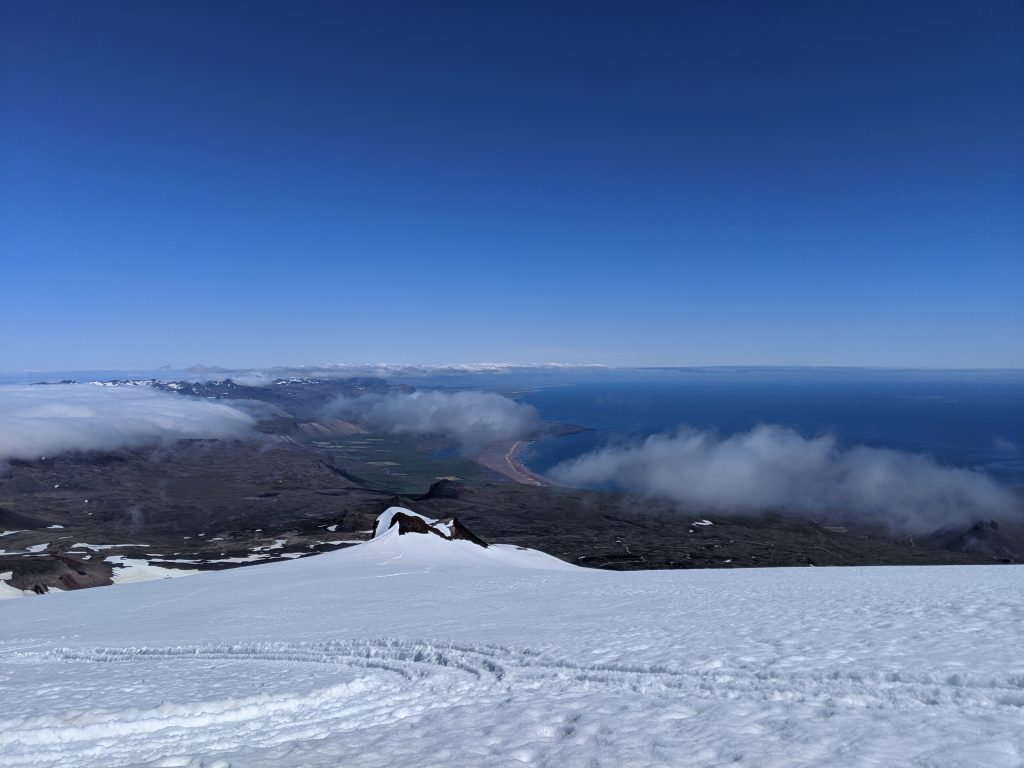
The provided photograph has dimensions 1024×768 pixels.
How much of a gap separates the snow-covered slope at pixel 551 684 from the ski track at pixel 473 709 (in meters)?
0.03

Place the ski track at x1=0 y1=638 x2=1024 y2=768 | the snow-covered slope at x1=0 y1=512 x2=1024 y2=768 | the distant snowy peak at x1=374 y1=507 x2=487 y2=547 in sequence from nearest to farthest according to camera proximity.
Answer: the snow-covered slope at x1=0 y1=512 x2=1024 y2=768
the ski track at x1=0 y1=638 x2=1024 y2=768
the distant snowy peak at x1=374 y1=507 x2=487 y2=547

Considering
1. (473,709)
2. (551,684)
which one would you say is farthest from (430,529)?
(473,709)

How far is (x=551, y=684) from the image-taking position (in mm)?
7434

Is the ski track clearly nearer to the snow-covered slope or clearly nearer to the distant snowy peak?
the snow-covered slope

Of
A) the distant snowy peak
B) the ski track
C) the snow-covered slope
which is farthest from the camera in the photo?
the distant snowy peak

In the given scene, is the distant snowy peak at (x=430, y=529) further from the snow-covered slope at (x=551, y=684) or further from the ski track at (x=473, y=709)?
the ski track at (x=473, y=709)

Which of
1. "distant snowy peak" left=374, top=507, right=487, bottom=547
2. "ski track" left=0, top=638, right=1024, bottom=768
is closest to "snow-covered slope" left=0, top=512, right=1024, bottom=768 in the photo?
"ski track" left=0, top=638, right=1024, bottom=768

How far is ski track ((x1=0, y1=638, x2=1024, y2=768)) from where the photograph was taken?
5.52 meters

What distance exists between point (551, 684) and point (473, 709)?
129cm

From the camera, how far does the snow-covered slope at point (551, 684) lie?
532 centimetres

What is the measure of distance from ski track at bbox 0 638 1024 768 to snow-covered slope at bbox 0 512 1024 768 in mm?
30

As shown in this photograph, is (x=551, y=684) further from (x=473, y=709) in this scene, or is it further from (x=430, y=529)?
(x=430, y=529)

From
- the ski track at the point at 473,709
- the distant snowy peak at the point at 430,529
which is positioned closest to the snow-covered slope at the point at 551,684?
the ski track at the point at 473,709

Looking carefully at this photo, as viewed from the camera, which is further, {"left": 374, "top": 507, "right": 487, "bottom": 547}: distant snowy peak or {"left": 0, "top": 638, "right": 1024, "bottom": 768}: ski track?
{"left": 374, "top": 507, "right": 487, "bottom": 547}: distant snowy peak
